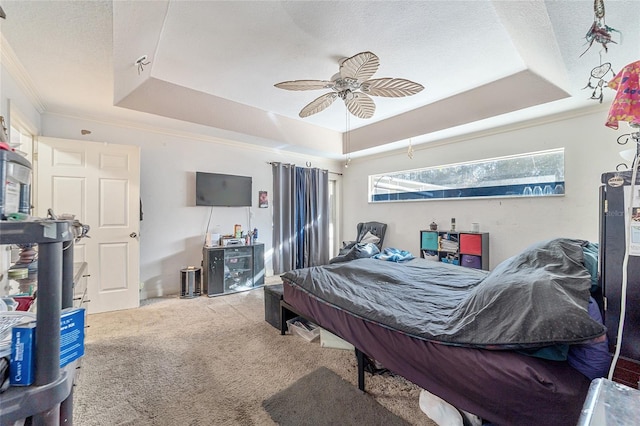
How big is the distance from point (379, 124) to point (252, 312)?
11.6 ft

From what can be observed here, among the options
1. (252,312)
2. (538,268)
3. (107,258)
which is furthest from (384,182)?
(107,258)

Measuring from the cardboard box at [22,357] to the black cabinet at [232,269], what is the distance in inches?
143

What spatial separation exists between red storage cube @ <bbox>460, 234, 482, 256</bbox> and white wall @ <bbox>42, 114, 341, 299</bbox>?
3611mm

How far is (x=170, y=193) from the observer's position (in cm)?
402

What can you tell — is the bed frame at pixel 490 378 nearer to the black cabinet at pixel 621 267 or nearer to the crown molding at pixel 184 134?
the black cabinet at pixel 621 267

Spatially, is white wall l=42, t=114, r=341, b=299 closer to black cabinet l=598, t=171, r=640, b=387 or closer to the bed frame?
the bed frame

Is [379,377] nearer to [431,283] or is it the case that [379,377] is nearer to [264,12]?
[431,283]

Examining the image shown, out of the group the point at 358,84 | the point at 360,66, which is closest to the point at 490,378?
the point at 360,66

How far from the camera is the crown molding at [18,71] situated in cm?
197

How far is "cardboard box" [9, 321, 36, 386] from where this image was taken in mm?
464

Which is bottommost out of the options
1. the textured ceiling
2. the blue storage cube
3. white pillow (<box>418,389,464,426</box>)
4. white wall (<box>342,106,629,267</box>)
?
white pillow (<box>418,389,464,426</box>)

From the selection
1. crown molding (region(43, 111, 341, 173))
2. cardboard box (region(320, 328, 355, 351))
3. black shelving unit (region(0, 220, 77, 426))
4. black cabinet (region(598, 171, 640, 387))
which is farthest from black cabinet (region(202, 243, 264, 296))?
black cabinet (region(598, 171, 640, 387))

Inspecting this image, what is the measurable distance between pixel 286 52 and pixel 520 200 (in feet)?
11.6

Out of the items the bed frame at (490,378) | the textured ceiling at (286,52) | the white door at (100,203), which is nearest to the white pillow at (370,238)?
the textured ceiling at (286,52)
